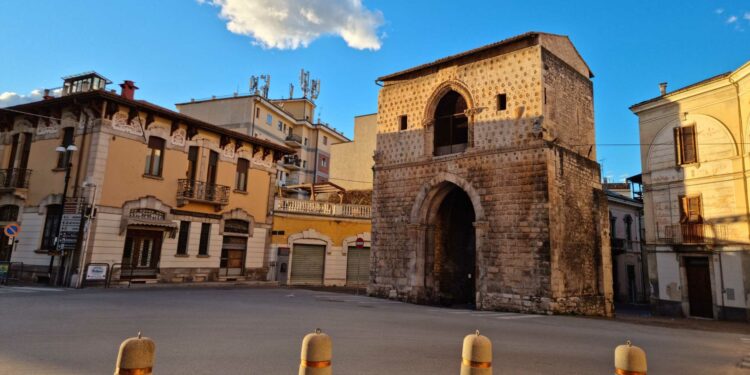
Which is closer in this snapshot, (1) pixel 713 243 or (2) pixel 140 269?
(1) pixel 713 243

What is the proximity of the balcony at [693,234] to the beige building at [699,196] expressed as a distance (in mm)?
33

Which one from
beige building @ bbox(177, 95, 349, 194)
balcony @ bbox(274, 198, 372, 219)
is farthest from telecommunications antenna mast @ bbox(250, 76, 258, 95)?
balcony @ bbox(274, 198, 372, 219)

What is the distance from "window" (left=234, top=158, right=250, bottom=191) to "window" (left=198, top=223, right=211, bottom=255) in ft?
8.84

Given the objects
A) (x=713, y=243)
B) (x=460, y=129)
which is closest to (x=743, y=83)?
(x=713, y=243)

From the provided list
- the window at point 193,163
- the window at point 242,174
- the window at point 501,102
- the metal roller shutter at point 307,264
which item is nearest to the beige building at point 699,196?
the window at point 501,102

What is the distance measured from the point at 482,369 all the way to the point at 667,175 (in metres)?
19.5

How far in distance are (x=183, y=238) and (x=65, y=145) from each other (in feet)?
20.2

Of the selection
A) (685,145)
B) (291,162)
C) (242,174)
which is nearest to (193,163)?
(242,174)

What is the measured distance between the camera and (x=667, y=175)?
19.5 metres

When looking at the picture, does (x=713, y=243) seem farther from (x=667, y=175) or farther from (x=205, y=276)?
(x=205, y=276)

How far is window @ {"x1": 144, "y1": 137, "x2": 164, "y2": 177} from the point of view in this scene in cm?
1925

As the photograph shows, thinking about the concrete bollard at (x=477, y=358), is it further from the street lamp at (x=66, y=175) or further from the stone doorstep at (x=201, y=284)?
the street lamp at (x=66, y=175)

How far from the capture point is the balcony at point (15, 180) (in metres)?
18.8

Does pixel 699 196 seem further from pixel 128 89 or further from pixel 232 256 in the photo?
pixel 128 89
